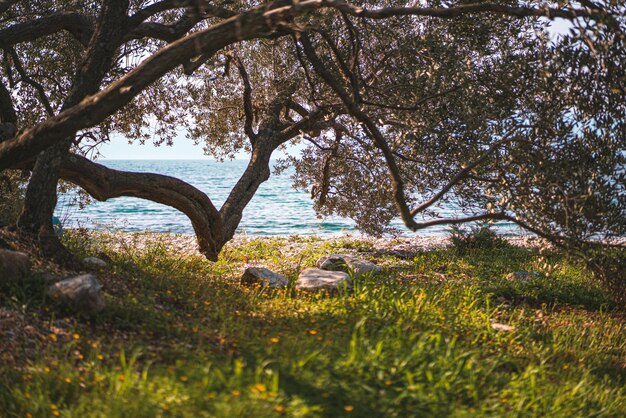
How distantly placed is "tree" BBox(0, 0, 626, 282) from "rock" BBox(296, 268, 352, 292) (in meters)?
2.01

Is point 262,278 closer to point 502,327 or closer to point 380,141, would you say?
point 380,141

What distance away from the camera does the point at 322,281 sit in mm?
9750

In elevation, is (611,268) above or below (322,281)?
above

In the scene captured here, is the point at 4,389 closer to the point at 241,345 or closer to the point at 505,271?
the point at 241,345

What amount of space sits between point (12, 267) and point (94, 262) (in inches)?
76.9

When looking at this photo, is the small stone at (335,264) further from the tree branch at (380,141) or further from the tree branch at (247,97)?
the tree branch at (380,141)

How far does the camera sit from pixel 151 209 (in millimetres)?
41875

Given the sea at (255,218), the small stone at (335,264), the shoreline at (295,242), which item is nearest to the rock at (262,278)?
the small stone at (335,264)

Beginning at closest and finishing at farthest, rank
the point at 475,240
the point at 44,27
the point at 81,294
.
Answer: the point at 81,294, the point at 44,27, the point at 475,240

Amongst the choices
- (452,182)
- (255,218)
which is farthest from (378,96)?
(255,218)

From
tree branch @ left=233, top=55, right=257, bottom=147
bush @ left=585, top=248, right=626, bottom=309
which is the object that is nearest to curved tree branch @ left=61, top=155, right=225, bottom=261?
tree branch @ left=233, top=55, right=257, bottom=147

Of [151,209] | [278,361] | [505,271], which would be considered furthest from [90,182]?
[151,209]

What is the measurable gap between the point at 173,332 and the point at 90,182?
492cm

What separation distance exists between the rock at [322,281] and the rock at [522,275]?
12.8 feet
